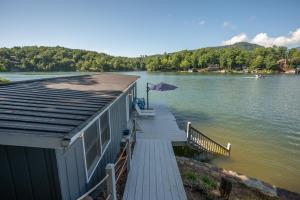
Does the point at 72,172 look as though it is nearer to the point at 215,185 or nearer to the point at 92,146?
the point at 92,146

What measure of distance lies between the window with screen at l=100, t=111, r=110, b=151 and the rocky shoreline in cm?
256

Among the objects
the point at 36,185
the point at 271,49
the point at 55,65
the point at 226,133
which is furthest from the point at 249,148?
the point at 55,65

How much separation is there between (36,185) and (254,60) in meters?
91.9

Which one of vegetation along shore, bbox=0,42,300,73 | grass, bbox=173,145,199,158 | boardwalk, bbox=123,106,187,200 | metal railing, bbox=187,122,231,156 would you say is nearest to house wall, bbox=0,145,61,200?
boardwalk, bbox=123,106,187,200

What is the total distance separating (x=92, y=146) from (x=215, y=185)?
3947 mm

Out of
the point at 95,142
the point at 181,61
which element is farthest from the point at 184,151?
the point at 181,61

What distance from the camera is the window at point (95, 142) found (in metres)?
4.07

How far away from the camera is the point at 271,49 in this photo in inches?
3442

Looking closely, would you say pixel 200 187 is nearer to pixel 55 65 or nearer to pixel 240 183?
pixel 240 183

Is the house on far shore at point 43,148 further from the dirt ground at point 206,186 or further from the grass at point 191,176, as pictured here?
the grass at point 191,176

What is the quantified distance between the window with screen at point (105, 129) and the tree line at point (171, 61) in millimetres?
86678

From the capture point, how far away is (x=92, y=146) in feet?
14.3

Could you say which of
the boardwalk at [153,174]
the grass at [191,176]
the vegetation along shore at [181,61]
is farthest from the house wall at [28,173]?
the vegetation along shore at [181,61]

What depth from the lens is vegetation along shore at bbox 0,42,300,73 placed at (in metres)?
81.7
